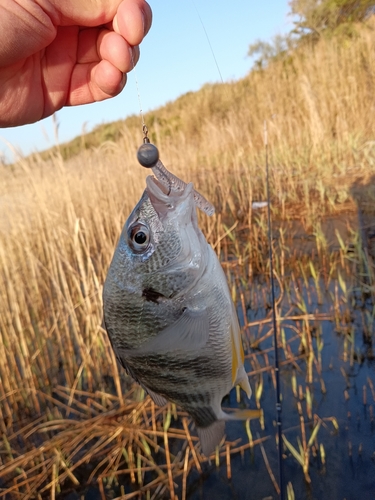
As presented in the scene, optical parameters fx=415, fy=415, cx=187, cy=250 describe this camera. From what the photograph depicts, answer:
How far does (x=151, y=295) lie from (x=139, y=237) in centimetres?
17

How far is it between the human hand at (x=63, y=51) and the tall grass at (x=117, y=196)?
0.69m

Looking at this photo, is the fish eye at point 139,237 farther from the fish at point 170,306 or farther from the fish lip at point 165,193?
the fish lip at point 165,193

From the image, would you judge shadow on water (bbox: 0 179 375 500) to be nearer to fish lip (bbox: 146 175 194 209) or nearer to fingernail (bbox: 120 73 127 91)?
fish lip (bbox: 146 175 194 209)

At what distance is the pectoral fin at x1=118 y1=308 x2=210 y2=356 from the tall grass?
129cm

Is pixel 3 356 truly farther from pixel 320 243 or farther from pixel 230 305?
pixel 320 243

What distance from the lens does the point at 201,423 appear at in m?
1.29

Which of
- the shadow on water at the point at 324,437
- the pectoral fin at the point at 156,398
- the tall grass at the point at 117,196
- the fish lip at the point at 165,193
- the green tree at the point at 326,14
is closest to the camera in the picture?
the fish lip at the point at 165,193

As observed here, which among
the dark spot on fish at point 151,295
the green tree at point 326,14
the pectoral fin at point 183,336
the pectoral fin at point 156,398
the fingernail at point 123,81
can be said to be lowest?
the pectoral fin at point 156,398

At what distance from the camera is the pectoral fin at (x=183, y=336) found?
1157mm

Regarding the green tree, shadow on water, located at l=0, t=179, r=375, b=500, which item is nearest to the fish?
shadow on water, located at l=0, t=179, r=375, b=500

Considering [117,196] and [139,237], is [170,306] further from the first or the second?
[117,196]

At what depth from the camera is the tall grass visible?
3480mm

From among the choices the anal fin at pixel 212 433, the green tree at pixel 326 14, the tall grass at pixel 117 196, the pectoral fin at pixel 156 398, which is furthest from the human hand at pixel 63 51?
the green tree at pixel 326 14

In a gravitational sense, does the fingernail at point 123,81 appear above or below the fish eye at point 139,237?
above
